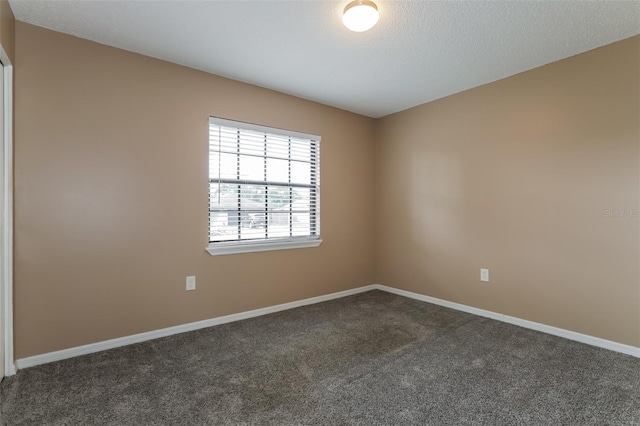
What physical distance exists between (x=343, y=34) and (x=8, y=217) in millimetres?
2638

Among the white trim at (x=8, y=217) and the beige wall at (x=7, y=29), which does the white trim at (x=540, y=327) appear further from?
the beige wall at (x=7, y=29)

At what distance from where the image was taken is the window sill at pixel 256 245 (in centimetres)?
304

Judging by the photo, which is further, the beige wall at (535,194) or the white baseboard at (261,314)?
the beige wall at (535,194)

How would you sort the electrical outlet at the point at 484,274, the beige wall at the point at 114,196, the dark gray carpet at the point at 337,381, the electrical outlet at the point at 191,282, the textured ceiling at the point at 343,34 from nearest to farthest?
the dark gray carpet at the point at 337,381, the textured ceiling at the point at 343,34, the beige wall at the point at 114,196, the electrical outlet at the point at 191,282, the electrical outlet at the point at 484,274

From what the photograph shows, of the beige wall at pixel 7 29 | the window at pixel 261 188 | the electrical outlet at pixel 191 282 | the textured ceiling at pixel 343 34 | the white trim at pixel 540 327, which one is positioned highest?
the textured ceiling at pixel 343 34

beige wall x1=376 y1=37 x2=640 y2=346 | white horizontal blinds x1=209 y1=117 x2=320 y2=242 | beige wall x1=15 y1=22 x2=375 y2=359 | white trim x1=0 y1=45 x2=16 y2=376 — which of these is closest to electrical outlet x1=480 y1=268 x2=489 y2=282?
beige wall x1=376 y1=37 x2=640 y2=346

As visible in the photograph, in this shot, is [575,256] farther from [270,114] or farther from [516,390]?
[270,114]

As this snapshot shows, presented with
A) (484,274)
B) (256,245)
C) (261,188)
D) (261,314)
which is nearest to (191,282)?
(256,245)

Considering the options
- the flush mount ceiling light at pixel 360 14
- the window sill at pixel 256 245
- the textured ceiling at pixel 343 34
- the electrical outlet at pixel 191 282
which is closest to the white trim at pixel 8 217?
the textured ceiling at pixel 343 34

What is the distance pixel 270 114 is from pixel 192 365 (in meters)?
2.48

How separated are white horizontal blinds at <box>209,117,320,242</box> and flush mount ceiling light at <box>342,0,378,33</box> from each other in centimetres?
160

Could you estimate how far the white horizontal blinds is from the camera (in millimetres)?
3096

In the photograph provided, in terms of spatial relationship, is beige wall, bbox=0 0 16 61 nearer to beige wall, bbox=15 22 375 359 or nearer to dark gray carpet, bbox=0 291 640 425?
beige wall, bbox=15 22 375 359

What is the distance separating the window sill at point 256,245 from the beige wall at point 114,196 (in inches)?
2.9
